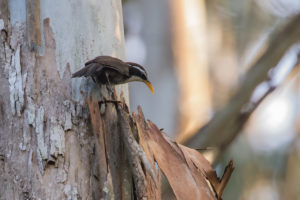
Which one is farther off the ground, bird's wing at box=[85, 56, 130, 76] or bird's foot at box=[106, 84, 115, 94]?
bird's wing at box=[85, 56, 130, 76]

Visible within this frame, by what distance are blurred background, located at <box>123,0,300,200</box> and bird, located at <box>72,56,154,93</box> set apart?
140cm

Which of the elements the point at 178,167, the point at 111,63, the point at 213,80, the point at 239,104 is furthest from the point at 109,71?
the point at 213,80

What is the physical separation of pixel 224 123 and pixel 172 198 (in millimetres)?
993

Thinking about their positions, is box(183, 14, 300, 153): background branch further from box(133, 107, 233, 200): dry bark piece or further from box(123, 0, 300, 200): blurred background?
box(133, 107, 233, 200): dry bark piece

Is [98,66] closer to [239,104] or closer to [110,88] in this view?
[110,88]

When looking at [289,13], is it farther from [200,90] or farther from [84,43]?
[84,43]

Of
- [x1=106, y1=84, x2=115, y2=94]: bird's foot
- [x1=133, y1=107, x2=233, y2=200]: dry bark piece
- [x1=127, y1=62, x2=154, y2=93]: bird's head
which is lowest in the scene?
[x1=133, y1=107, x2=233, y2=200]: dry bark piece

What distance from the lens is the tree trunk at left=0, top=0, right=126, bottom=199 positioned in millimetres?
691

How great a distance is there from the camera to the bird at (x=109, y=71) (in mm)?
692

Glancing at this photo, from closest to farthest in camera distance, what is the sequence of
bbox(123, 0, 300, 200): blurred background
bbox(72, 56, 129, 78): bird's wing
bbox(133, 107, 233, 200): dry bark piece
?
bbox(72, 56, 129, 78): bird's wing → bbox(133, 107, 233, 200): dry bark piece → bbox(123, 0, 300, 200): blurred background

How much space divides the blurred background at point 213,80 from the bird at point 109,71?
4.60ft

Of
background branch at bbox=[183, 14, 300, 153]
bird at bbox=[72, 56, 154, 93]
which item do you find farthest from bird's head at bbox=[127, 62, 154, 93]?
background branch at bbox=[183, 14, 300, 153]

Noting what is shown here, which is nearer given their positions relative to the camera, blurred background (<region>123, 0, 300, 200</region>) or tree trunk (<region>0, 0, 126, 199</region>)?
tree trunk (<region>0, 0, 126, 199</region>)

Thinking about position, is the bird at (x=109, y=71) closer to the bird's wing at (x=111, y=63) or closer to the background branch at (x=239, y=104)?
the bird's wing at (x=111, y=63)
